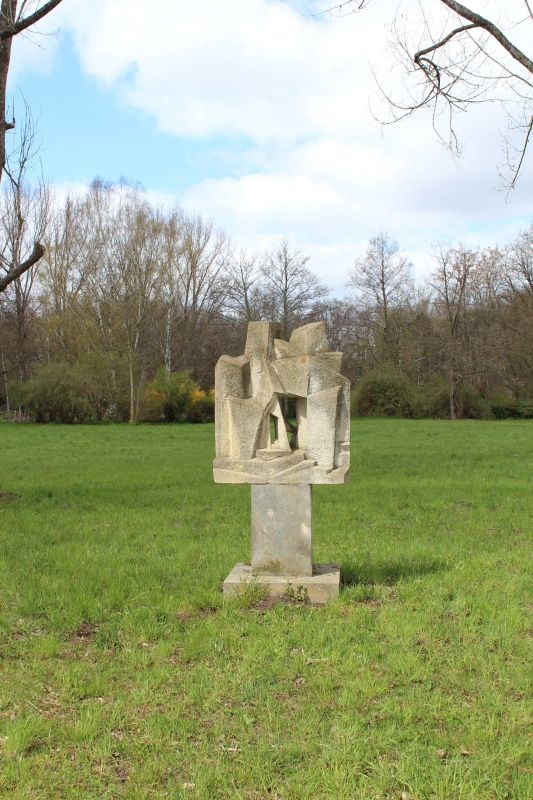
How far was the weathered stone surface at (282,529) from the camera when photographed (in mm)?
6176

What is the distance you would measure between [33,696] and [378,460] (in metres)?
14.8

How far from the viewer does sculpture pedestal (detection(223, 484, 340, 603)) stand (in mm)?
6160

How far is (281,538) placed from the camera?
20.4 ft

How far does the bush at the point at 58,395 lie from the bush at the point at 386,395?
16.5 metres

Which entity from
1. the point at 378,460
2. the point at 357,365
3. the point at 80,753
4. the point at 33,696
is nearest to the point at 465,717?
the point at 80,753

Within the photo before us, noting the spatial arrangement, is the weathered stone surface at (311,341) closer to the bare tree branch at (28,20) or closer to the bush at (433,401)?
the bare tree branch at (28,20)

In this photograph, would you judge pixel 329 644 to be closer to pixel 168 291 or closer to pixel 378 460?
pixel 378 460

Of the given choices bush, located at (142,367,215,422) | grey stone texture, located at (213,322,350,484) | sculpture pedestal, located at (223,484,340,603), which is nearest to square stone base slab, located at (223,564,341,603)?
sculpture pedestal, located at (223,484,340,603)

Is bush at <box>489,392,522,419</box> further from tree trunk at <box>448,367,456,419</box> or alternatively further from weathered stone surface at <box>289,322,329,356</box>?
weathered stone surface at <box>289,322,329,356</box>

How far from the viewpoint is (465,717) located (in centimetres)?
390

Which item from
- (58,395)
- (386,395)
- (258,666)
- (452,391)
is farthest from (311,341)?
(452,391)

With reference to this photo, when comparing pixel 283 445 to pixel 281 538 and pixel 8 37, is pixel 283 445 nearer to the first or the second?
pixel 281 538

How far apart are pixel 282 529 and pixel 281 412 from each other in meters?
1.05

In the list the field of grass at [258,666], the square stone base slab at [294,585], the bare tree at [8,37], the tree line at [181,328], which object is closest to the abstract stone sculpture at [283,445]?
the square stone base slab at [294,585]
